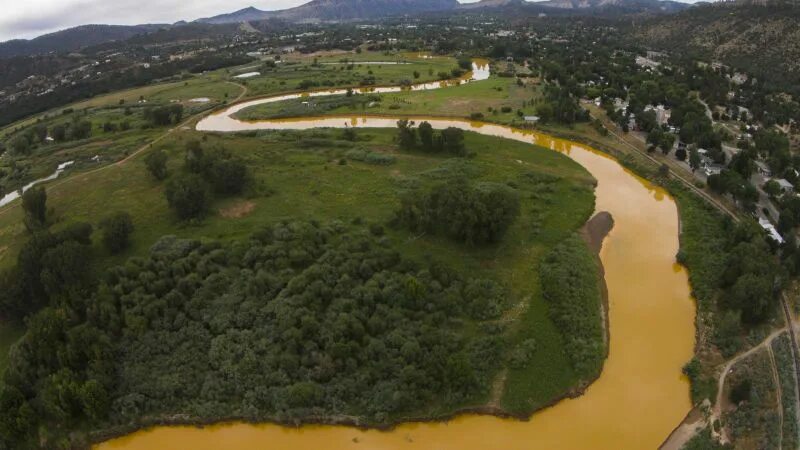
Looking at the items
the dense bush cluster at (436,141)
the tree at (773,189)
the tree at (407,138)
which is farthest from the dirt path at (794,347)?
the tree at (407,138)

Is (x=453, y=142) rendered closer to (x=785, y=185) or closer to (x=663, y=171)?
(x=663, y=171)

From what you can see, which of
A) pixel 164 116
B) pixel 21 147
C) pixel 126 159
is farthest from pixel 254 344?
pixel 21 147

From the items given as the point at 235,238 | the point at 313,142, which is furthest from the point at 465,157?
the point at 235,238

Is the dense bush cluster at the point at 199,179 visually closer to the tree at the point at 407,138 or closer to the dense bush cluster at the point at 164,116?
the tree at the point at 407,138

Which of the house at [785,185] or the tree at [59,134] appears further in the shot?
the tree at [59,134]

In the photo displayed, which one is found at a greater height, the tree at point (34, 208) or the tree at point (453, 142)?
the tree at point (34, 208)

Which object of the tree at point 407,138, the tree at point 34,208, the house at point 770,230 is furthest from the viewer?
the tree at point 407,138

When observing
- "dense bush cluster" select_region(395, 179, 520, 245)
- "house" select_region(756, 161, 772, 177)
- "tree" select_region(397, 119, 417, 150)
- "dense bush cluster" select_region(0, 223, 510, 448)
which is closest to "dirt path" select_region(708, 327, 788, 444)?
"dense bush cluster" select_region(0, 223, 510, 448)
